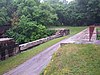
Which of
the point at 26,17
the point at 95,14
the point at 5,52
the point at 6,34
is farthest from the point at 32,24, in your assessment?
the point at 95,14

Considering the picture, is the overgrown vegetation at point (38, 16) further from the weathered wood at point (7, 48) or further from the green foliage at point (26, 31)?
the weathered wood at point (7, 48)

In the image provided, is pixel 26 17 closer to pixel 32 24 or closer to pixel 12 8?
pixel 32 24

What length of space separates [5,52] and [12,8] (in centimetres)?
2531

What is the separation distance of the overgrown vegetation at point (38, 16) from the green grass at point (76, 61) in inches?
772

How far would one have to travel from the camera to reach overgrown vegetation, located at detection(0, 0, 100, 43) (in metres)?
32.2

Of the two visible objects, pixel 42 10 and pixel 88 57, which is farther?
pixel 42 10

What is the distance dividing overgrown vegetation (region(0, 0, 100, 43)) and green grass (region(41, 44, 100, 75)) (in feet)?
64.3

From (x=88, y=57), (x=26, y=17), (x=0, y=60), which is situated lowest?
(x=0, y=60)

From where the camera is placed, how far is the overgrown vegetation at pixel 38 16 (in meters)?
32.2

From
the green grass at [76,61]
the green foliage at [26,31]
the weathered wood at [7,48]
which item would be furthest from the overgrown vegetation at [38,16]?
the green grass at [76,61]

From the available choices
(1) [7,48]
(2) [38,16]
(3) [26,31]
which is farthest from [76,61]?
(2) [38,16]

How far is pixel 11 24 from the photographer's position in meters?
35.7

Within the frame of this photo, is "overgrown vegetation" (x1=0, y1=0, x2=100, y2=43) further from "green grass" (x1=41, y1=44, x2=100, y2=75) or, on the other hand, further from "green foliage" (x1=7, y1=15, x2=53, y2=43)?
"green grass" (x1=41, y1=44, x2=100, y2=75)

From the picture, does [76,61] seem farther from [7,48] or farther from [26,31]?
[26,31]
